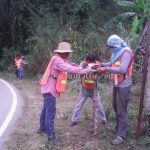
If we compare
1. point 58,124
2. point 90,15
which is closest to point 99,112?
point 58,124

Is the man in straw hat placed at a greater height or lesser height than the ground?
greater

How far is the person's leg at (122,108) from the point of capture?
8.55 meters

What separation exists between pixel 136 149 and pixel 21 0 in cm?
2584

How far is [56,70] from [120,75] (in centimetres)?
131

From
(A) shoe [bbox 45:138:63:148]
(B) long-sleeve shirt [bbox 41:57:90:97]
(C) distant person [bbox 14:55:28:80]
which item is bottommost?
(C) distant person [bbox 14:55:28:80]

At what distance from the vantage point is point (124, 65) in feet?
27.2

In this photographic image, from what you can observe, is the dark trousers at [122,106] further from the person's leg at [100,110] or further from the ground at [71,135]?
the person's leg at [100,110]

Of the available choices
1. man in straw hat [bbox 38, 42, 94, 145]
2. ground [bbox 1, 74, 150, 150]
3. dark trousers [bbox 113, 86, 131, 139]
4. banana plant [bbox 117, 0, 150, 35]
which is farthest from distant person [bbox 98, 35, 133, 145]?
banana plant [bbox 117, 0, 150, 35]

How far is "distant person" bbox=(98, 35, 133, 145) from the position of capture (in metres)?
8.34

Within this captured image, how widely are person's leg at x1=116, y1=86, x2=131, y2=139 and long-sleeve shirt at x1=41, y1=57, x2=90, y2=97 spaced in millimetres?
835

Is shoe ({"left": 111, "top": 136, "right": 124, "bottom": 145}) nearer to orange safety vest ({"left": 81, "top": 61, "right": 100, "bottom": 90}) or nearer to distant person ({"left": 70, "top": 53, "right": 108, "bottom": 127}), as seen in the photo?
distant person ({"left": 70, "top": 53, "right": 108, "bottom": 127})

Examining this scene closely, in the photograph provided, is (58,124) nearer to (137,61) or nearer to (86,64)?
(86,64)

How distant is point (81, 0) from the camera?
29.8m

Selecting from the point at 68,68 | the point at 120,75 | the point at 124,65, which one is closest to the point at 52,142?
the point at 68,68
